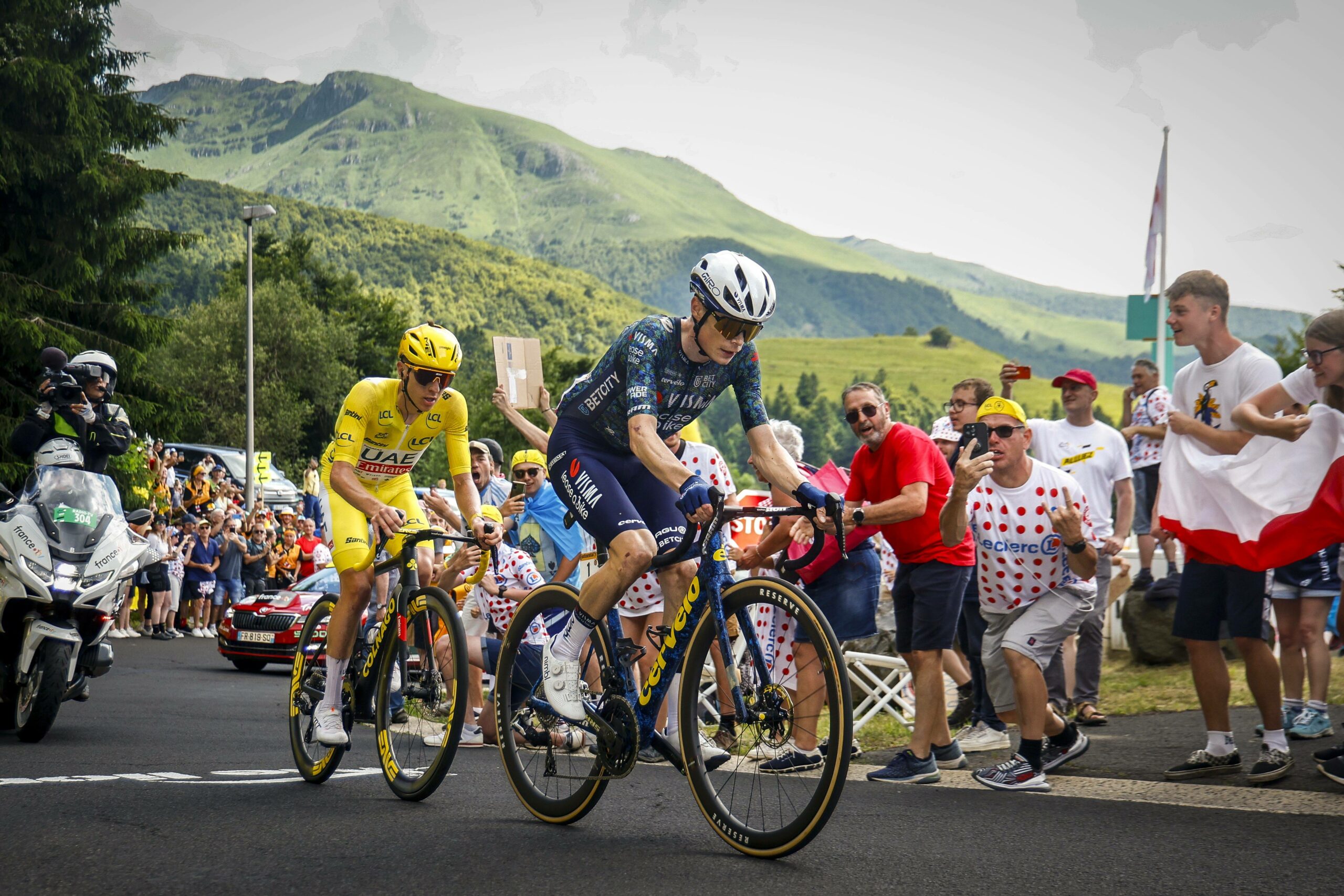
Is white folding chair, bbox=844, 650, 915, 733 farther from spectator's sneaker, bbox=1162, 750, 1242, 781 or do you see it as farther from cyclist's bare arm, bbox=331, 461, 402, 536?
cyclist's bare arm, bbox=331, 461, 402, 536

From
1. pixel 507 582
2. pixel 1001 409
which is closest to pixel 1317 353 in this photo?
pixel 1001 409

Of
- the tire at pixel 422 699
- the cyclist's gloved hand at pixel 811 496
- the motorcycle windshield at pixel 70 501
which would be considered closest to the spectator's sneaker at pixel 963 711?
the tire at pixel 422 699

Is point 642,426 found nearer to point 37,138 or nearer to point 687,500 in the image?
point 687,500

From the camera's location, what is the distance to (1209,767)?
7039 millimetres

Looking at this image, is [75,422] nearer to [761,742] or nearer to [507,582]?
[507,582]

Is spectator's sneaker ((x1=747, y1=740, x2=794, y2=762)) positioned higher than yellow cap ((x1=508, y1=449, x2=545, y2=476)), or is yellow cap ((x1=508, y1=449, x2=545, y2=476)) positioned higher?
yellow cap ((x1=508, y1=449, x2=545, y2=476))

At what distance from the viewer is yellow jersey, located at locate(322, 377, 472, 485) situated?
6957 mm

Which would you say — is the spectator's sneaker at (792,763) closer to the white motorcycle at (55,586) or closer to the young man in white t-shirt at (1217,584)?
the young man in white t-shirt at (1217,584)

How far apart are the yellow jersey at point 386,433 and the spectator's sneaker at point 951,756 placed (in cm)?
326

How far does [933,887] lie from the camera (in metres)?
4.49

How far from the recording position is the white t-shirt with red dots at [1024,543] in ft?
24.2

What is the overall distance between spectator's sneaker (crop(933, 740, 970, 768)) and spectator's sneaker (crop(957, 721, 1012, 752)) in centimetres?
89

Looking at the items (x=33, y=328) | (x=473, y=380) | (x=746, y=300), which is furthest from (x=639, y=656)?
(x=473, y=380)

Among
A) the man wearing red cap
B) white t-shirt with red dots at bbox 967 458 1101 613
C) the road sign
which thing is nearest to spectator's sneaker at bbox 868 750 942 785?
white t-shirt with red dots at bbox 967 458 1101 613
